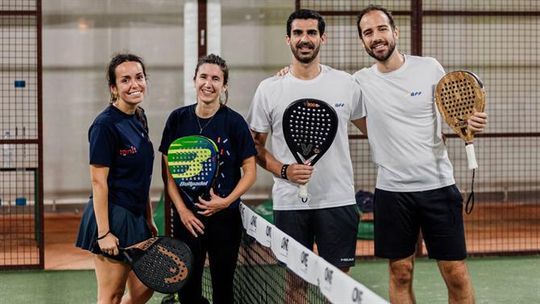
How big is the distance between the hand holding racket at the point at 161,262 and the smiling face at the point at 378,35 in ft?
4.43

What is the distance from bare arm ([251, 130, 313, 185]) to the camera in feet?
14.4

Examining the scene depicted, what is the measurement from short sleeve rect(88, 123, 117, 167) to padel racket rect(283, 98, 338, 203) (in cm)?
87

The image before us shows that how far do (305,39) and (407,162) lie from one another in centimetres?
80

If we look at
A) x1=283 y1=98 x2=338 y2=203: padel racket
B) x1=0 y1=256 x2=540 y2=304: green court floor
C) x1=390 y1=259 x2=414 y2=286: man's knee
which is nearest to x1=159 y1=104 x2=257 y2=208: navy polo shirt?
x1=283 y1=98 x2=338 y2=203: padel racket

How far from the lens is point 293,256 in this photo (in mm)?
3588

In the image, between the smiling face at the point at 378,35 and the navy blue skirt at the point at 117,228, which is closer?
the navy blue skirt at the point at 117,228

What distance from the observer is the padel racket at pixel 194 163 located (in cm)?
443

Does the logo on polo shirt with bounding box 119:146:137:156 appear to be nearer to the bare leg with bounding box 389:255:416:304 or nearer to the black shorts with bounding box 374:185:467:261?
the black shorts with bounding box 374:185:467:261

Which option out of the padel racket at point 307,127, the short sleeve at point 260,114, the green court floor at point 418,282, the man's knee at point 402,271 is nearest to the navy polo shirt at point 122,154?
the short sleeve at point 260,114

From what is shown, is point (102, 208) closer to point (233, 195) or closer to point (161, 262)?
point (161, 262)

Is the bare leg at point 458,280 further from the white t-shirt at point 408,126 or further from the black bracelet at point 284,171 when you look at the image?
the black bracelet at point 284,171

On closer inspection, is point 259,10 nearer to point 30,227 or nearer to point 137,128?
point 30,227

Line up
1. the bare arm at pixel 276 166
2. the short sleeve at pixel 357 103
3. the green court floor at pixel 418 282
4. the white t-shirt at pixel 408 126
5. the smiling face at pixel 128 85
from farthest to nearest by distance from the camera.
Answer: the green court floor at pixel 418 282 < the short sleeve at pixel 357 103 < the white t-shirt at pixel 408 126 < the bare arm at pixel 276 166 < the smiling face at pixel 128 85

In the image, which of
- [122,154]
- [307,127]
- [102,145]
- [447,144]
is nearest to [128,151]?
[122,154]
